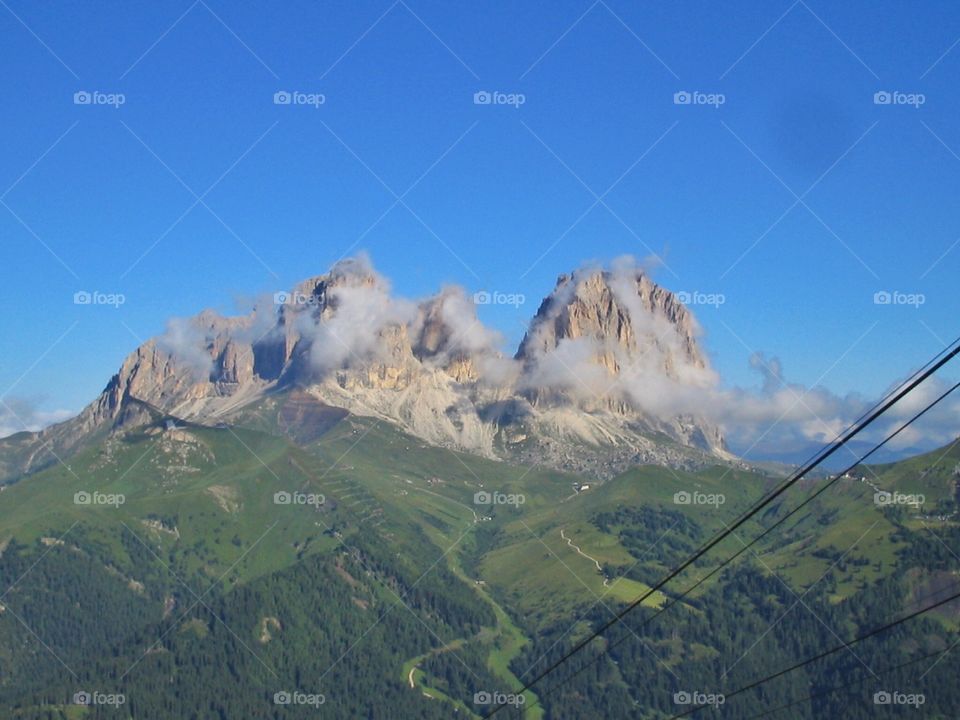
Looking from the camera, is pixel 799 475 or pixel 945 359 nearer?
pixel 945 359

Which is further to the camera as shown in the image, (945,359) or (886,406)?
(886,406)

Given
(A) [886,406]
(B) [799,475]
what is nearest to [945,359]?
(A) [886,406]

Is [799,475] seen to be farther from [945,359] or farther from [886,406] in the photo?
[945,359]

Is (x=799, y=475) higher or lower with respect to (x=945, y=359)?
lower
